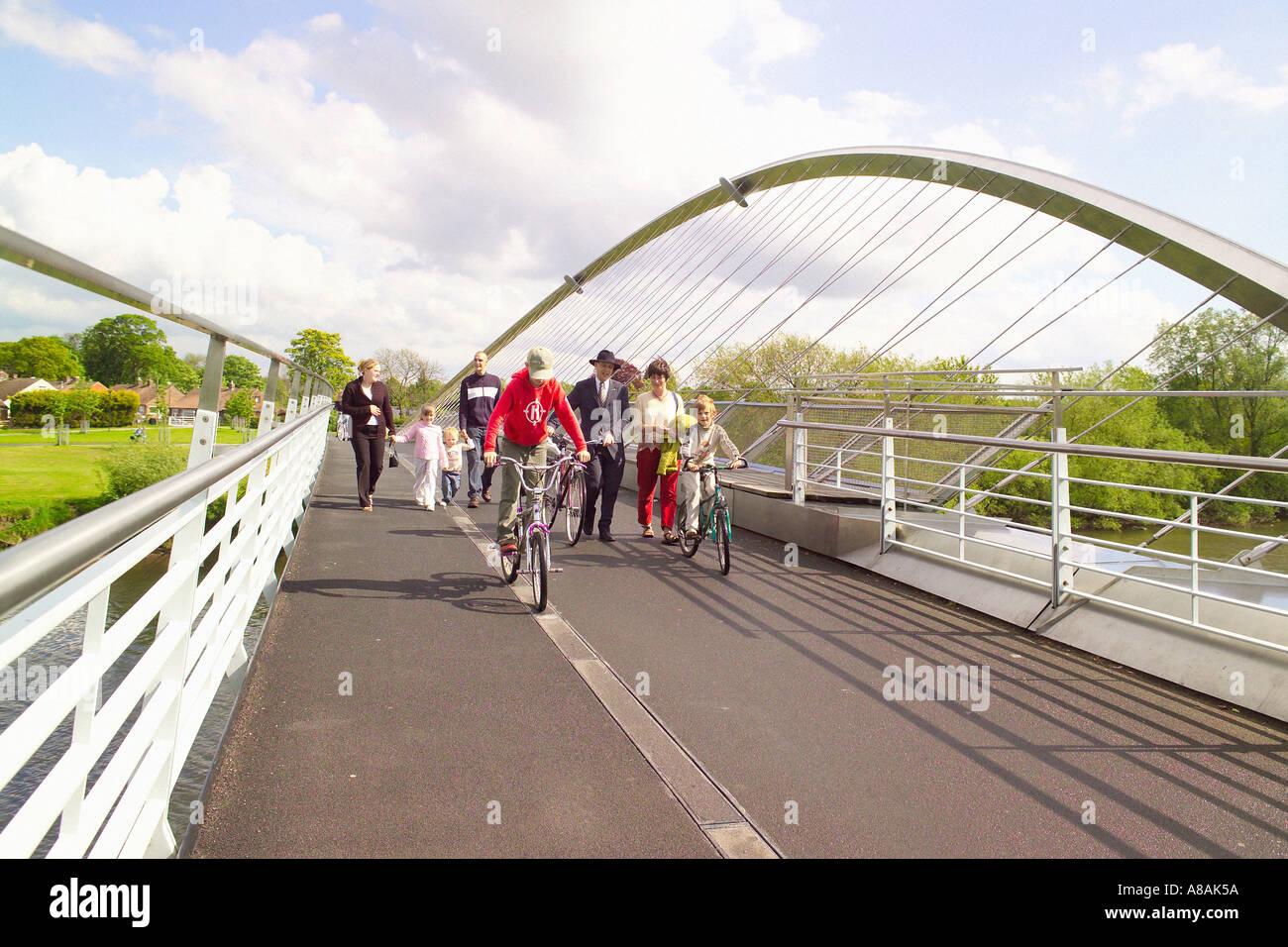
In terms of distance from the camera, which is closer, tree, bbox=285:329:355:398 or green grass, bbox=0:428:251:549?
green grass, bbox=0:428:251:549

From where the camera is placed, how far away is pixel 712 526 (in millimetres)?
8492

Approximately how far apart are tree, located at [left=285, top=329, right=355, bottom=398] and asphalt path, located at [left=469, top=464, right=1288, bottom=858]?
107 metres

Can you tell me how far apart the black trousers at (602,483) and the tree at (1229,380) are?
2607 centimetres

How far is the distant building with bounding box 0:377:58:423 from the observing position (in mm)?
1398

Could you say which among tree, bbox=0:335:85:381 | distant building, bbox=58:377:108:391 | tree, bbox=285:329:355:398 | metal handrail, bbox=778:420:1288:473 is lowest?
metal handrail, bbox=778:420:1288:473

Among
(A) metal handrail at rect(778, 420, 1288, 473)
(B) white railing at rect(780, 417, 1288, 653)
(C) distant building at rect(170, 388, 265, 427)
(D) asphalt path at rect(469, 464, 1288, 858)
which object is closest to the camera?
(C) distant building at rect(170, 388, 265, 427)

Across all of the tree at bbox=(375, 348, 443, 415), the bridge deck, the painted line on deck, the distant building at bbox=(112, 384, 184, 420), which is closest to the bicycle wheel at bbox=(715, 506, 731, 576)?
the bridge deck

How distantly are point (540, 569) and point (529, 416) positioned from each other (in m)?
1.57

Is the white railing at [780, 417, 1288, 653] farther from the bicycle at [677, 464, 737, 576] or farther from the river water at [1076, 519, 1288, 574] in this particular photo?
the river water at [1076, 519, 1288, 574]

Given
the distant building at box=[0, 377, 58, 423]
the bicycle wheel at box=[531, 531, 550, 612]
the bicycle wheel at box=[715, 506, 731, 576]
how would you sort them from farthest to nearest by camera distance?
the bicycle wheel at box=[715, 506, 731, 576]
the bicycle wheel at box=[531, 531, 550, 612]
the distant building at box=[0, 377, 58, 423]

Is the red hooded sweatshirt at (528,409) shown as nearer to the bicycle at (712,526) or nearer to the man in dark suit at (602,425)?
the bicycle at (712,526)

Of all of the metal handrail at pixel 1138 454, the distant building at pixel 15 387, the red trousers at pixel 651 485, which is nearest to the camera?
the distant building at pixel 15 387

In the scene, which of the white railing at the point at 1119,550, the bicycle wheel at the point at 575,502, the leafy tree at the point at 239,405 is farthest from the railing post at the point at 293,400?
the white railing at the point at 1119,550

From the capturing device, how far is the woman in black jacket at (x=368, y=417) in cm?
1127
